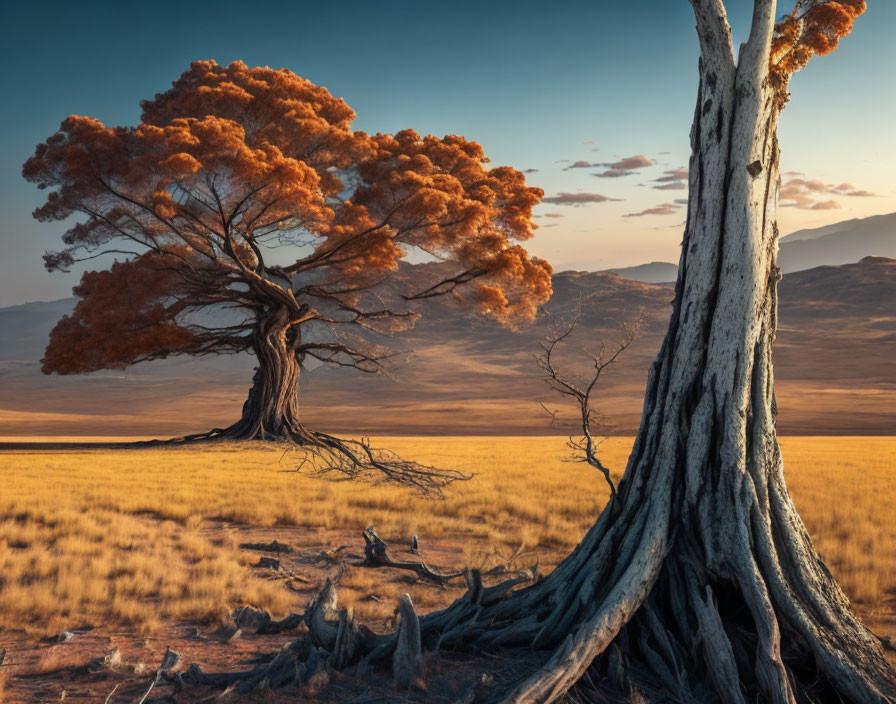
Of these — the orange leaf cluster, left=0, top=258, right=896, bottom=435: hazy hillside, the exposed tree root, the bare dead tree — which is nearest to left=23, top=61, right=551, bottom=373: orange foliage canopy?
the orange leaf cluster

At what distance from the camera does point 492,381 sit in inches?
3511

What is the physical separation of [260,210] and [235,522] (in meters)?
9.74

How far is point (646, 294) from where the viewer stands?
412 feet

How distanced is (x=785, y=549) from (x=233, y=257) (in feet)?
57.1

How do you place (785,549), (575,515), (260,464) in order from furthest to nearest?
(260,464) → (575,515) → (785,549)

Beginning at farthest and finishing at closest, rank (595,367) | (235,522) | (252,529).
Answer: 1. (235,522)
2. (252,529)
3. (595,367)

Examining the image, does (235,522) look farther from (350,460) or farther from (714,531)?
(714,531)

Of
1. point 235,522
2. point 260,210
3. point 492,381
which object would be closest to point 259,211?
point 260,210

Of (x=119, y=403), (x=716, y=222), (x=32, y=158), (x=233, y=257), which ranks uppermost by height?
(x=32, y=158)

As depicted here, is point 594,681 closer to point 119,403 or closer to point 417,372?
point 119,403

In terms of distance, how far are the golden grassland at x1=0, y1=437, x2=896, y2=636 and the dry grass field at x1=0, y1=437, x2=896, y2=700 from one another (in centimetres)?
3

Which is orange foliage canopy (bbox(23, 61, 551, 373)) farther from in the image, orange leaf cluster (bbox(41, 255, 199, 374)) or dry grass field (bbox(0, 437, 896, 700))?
dry grass field (bbox(0, 437, 896, 700))

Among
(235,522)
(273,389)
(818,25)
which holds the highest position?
(818,25)

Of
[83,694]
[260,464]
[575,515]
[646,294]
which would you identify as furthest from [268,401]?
[646,294]
